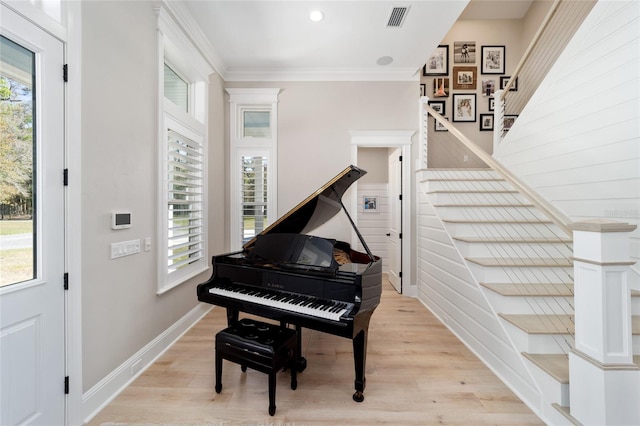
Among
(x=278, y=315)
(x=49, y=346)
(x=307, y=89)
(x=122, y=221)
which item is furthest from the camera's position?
(x=307, y=89)

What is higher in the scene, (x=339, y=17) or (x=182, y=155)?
(x=339, y=17)

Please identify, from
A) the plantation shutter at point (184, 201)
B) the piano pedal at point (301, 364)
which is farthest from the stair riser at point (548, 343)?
the plantation shutter at point (184, 201)

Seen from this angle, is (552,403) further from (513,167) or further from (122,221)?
(122,221)

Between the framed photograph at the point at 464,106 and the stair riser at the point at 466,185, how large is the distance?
1.79 m

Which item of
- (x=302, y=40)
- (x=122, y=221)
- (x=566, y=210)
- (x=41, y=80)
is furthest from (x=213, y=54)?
(x=566, y=210)

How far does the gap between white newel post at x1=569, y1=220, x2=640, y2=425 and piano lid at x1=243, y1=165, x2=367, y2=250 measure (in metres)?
1.43

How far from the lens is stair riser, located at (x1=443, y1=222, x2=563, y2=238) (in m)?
2.71

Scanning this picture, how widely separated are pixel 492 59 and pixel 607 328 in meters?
5.18

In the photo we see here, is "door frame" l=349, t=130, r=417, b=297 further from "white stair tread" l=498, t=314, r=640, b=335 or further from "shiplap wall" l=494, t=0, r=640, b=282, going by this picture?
"white stair tread" l=498, t=314, r=640, b=335

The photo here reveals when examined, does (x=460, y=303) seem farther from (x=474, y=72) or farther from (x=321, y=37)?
(x=474, y=72)

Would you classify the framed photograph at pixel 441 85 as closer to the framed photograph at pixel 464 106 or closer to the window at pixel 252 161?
the framed photograph at pixel 464 106

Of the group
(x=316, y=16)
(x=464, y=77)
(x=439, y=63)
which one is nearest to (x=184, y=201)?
(x=316, y=16)

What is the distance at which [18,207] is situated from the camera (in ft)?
4.17

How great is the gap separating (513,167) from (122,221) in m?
4.64
